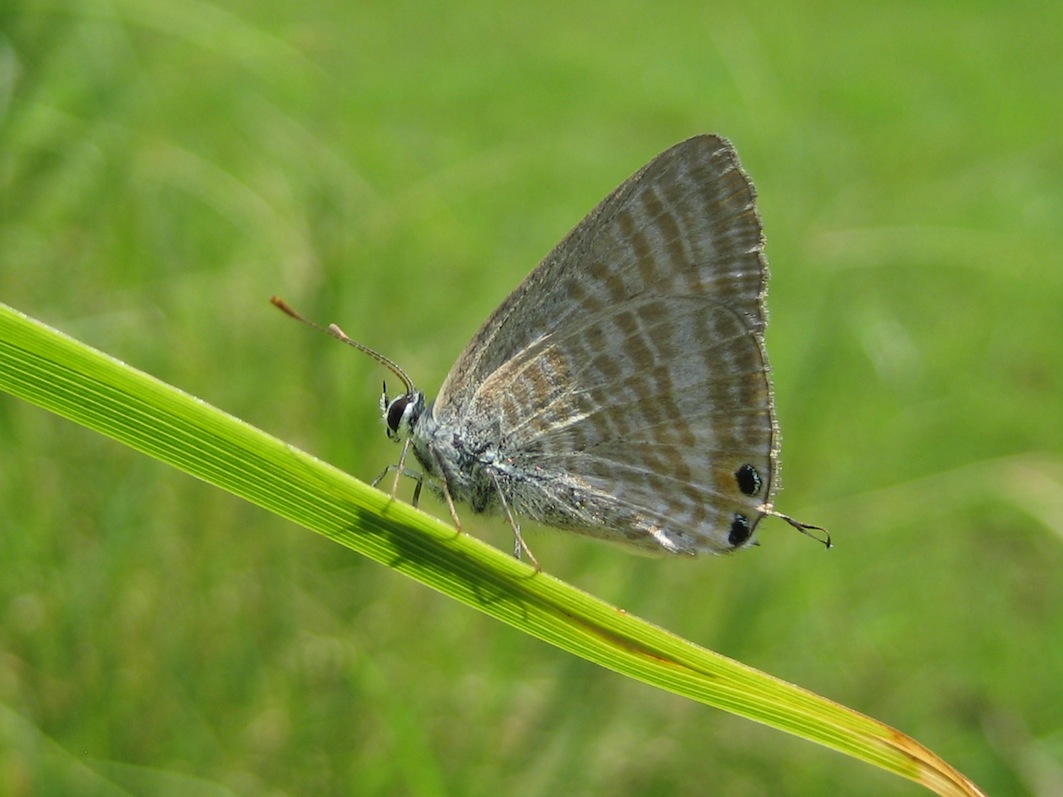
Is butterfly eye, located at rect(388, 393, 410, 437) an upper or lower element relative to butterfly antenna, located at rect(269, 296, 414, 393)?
lower

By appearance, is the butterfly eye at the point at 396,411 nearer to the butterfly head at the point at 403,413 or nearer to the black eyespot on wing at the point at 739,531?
the butterfly head at the point at 403,413

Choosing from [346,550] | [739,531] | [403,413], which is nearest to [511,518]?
[403,413]

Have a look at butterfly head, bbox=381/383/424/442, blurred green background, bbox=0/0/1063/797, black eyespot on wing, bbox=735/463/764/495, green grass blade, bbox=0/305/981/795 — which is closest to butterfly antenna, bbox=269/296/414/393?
butterfly head, bbox=381/383/424/442

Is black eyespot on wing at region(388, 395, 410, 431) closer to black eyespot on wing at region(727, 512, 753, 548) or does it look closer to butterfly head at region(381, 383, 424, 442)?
butterfly head at region(381, 383, 424, 442)

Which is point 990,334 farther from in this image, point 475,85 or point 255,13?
point 255,13

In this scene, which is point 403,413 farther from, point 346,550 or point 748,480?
point 748,480

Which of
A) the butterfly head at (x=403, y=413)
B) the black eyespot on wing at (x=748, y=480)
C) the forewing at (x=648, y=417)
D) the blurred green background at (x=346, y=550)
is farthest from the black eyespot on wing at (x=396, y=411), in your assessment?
the black eyespot on wing at (x=748, y=480)
